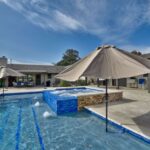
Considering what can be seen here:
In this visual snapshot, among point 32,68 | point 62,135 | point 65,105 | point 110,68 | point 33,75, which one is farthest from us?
point 32,68

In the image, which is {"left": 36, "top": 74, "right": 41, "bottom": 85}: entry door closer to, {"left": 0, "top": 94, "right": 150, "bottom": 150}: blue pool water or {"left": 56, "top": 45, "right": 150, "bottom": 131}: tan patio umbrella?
{"left": 0, "top": 94, "right": 150, "bottom": 150}: blue pool water

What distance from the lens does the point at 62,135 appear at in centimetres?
629

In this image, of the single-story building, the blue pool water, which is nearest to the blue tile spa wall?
the blue pool water

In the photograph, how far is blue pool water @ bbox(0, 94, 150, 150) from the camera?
5.30 meters

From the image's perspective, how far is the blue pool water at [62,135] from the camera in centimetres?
530

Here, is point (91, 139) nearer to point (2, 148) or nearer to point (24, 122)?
point (2, 148)

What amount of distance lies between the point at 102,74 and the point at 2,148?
14.4 feet

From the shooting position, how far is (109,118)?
7.36 meters

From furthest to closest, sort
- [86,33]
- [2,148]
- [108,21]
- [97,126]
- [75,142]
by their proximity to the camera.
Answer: [86,33] → [108,21] → [97,126] → [75,142] → [2,148]

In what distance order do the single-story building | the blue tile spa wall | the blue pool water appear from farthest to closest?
the single-story building
the blue tile spa wall
the blue pool water

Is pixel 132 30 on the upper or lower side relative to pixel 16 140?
upper

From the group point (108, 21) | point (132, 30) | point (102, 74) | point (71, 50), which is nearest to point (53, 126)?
point (102, 74)

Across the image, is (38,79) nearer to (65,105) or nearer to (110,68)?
(65,105)

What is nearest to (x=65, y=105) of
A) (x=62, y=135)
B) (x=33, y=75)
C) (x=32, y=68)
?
(x=62, y=135)
